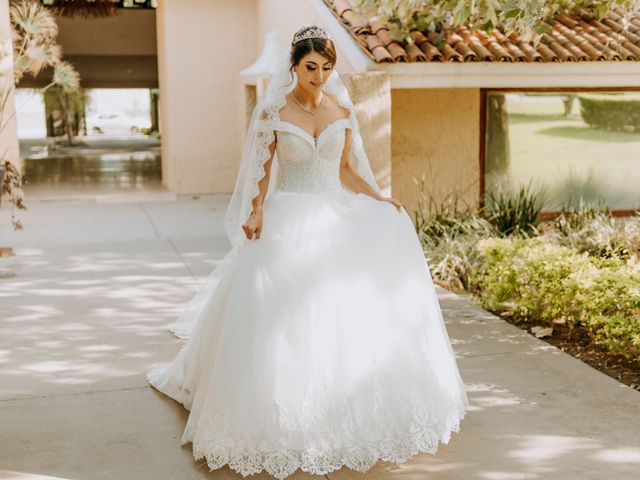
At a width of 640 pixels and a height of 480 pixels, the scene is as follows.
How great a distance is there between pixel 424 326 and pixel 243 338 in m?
0.94

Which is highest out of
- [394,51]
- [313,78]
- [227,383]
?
[394,51]

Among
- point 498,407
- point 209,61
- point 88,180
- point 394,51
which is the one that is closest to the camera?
point 498,407

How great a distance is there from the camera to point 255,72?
13.2m

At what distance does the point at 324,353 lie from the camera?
3.89m

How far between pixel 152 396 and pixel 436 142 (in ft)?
24.8

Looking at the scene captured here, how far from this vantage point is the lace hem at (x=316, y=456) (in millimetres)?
3754

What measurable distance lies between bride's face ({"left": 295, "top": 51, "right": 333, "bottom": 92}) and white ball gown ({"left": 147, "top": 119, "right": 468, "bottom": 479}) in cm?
24

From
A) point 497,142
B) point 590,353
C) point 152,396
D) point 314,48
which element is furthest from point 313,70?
point 497,142

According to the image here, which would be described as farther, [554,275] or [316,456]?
[554,275]

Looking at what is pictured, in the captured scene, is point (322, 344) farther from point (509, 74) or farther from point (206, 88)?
point (206, 88)

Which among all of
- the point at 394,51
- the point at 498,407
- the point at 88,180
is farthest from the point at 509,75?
the point at 88,180

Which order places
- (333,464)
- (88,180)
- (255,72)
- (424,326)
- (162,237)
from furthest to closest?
(88,180) → (255,72) → (162,237) → (424,326) → (333,464)

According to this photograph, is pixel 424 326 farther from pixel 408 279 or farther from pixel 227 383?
pixel 227 383

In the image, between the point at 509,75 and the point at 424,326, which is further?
the point at 509,75
